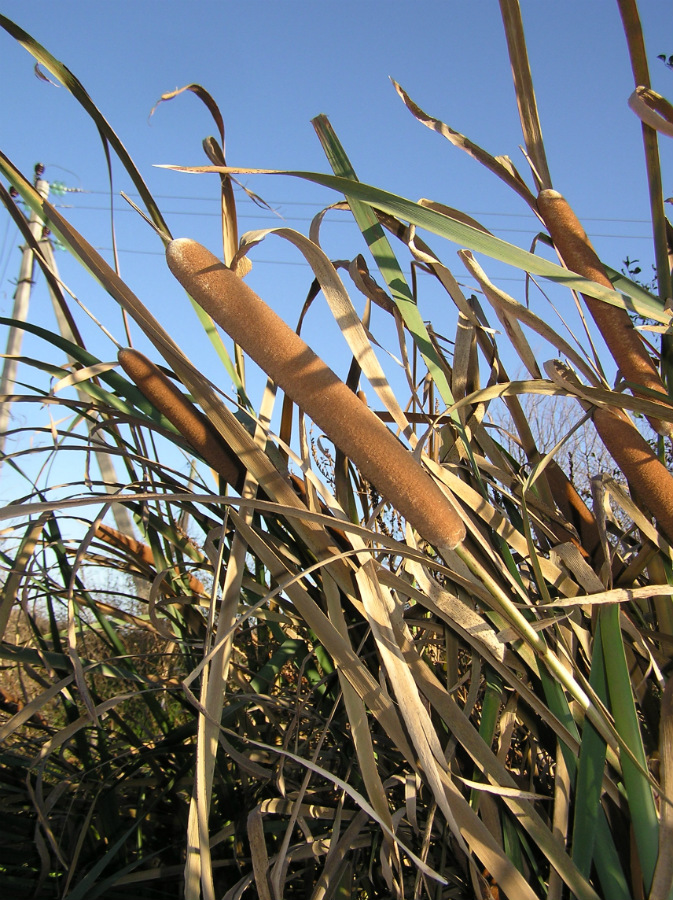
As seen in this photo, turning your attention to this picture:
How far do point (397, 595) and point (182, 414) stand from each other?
0.26 metres

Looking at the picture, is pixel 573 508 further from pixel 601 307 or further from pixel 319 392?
pixel 319 392

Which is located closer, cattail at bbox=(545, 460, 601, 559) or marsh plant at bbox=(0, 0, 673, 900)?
marsh plant at bbox=(0, 0, 673, 900)

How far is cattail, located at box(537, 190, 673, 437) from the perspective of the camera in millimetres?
546

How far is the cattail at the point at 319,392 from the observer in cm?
44

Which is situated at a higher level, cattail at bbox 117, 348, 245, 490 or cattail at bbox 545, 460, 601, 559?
cattail at bbox 117, 348, 245, 490

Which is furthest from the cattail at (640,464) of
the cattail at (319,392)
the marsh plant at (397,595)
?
the cattail at (319,392)

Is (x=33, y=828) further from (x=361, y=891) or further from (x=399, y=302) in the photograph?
(x=399, y=302)

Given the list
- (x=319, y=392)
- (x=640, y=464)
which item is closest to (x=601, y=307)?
(x=640, y=464)

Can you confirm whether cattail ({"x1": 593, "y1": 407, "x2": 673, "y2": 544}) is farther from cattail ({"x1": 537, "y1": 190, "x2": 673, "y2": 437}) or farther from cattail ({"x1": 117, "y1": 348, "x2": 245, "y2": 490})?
cattail ({"x1": 117, "y1": 348, "x2": 245, "y2": 490})

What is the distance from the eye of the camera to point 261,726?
2.65ft

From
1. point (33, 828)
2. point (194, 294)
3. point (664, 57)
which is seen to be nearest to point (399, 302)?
point (194, 294)

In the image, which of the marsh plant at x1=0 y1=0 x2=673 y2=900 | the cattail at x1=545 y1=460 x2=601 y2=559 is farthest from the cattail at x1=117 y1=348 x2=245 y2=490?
the cattail at x1=545 y1=460 x2=601 y2=559

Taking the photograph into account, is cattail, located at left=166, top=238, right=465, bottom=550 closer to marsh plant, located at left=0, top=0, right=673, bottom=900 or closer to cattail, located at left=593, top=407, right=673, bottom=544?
marsh plant, located at left=0, top=0, right=673, bottom=900

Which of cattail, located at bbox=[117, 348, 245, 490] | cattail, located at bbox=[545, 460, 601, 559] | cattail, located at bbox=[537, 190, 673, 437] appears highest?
cattail, located at bbox=[117, 348, 245, 490]
